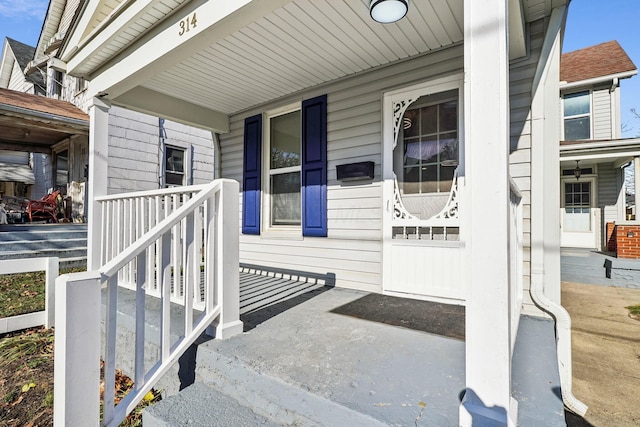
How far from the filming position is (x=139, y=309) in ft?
5.30

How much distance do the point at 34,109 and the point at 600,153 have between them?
37.9 ft

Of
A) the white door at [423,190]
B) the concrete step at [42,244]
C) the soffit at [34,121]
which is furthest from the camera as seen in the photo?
the soffit at [34,121]

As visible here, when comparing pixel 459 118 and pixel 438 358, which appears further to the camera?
pixel 459 118

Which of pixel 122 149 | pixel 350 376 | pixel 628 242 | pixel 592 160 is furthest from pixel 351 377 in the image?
pixel 592 160

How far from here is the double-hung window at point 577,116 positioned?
27.7 ft

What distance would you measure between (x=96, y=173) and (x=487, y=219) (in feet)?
12.2

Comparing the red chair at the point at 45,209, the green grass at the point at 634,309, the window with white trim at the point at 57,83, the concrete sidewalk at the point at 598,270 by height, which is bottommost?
the green grass at the point at 634,309

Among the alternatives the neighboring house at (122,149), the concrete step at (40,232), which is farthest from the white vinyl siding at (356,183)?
the concrete step at (40,232)

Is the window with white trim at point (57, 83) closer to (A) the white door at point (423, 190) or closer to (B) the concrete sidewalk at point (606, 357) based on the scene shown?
(A) the white door at point (423, 190)

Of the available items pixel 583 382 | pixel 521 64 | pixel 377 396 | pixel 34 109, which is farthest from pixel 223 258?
pixel 34 109

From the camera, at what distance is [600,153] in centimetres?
694

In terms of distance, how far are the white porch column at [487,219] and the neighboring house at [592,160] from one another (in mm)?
7871

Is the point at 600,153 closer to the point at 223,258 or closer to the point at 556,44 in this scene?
the point at 556,44

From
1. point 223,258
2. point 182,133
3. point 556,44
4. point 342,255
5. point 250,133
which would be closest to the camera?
point 223,258
